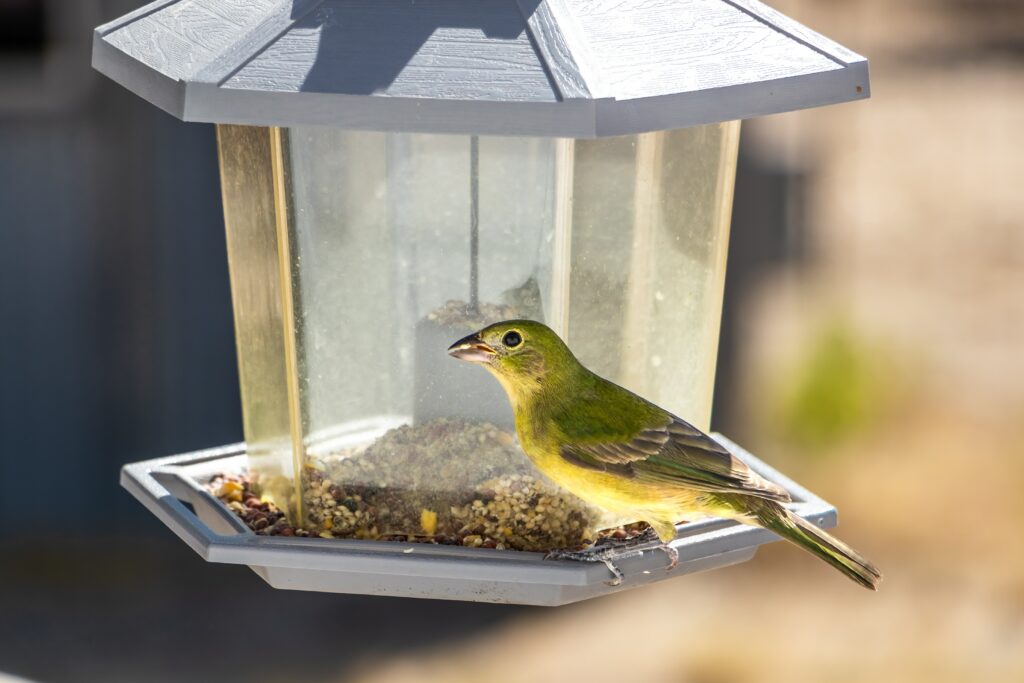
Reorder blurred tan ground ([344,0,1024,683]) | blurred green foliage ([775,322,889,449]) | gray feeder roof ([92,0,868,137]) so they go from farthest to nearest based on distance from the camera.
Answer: blurred green foliage ([775,322,889,449]) → blurred tan ground ([344,0,1024,683]) → gray feeder roof ([92,0,868,137])

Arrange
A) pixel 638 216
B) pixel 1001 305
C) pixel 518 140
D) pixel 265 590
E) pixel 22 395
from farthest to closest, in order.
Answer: pixel 1001 305, pixel 265 590, pixel 22 395, pixel 638 216, pixel 518 140

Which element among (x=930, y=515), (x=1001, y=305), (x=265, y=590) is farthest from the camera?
(x=1001, y=305)

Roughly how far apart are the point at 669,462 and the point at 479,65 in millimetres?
768

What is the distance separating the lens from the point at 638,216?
2.58 m

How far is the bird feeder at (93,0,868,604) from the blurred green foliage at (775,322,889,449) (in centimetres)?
547

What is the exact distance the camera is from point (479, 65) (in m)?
2.11

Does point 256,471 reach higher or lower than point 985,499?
higher

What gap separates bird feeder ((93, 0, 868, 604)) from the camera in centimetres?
212

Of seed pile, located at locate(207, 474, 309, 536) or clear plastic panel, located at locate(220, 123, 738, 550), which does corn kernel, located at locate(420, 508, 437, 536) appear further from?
seed pile, located at locate(207, 474, 309, 536)

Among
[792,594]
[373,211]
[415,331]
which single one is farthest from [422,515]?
[792,594]

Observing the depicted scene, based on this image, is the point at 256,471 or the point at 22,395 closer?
the point at 256,471

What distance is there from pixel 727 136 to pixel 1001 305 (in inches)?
410

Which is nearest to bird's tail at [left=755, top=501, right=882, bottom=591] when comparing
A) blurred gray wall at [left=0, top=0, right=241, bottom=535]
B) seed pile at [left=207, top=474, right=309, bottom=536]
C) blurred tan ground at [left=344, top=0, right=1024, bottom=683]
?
seed pile at [left=207, top=474, right=309, bottom=536]

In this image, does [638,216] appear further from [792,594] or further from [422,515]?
[792,594]
